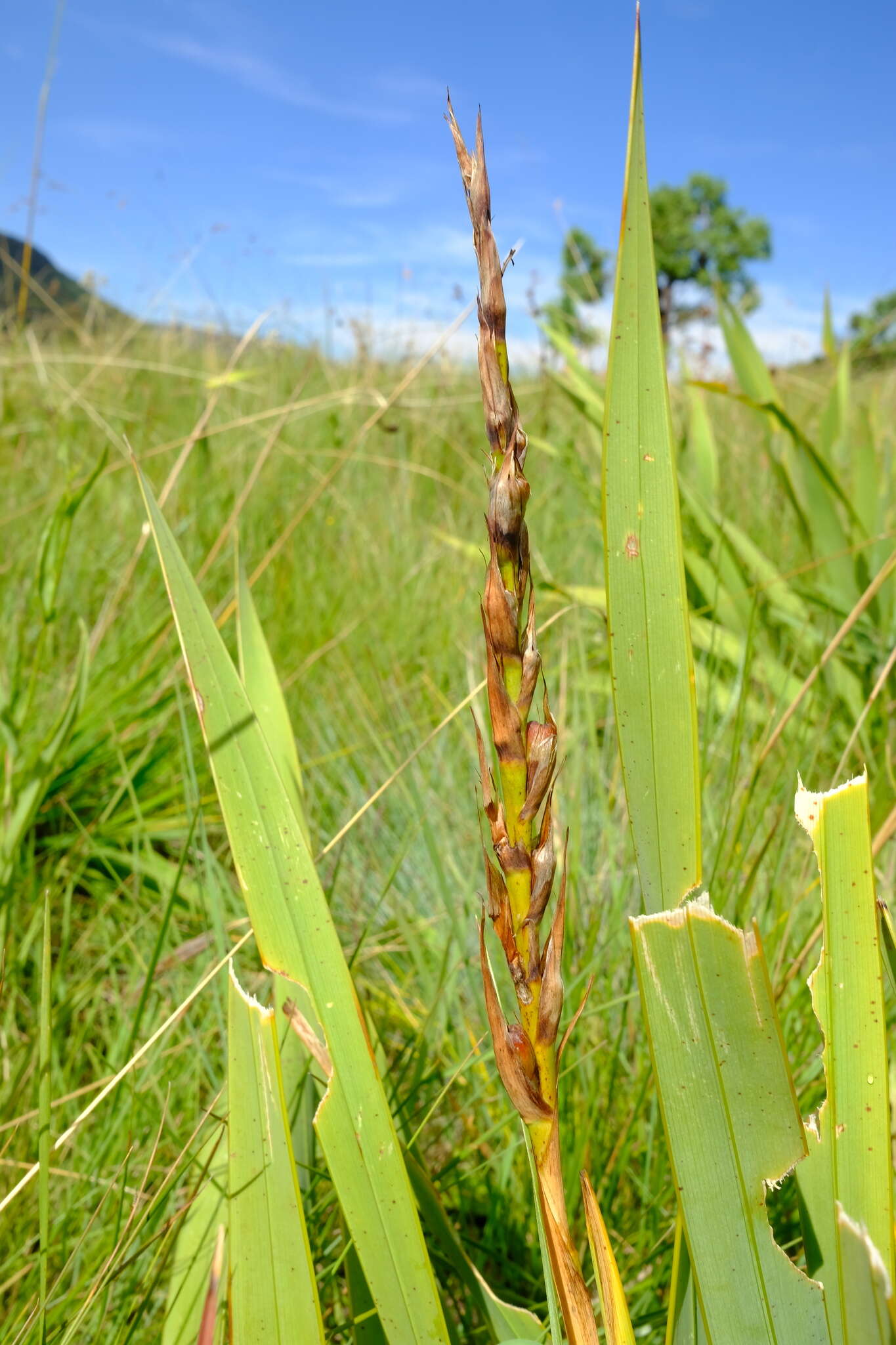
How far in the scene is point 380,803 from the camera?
138 centimetres

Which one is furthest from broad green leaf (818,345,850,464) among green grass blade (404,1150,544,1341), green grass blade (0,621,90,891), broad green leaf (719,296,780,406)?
green grass blade (404,1150,544,1341)

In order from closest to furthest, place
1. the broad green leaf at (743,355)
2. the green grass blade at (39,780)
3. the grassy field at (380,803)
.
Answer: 1. the grassy field at (380,803)
2. the green grass blade at (39,780)
3. the broad green leaf at (743,355)

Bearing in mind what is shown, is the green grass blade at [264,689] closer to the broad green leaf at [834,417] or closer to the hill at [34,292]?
the broad green leaf at [834,417]

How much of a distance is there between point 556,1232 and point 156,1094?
662mm

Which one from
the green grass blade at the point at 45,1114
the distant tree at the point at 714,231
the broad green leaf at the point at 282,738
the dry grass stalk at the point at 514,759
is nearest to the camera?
the dry grass stalk at the point at 514,759

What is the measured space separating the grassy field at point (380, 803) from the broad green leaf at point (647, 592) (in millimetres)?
183

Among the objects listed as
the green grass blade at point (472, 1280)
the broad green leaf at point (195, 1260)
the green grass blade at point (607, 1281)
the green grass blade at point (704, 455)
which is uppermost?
the green grass blade at point (704, 455)

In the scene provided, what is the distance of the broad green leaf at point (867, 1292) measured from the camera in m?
0.32

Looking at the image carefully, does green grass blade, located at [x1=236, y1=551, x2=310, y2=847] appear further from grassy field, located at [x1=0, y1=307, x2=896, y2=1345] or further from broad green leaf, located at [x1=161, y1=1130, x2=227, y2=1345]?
broad green leaf, located at [x1=161, y1=1130, x2=227, y2=1345]

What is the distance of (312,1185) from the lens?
0.64m

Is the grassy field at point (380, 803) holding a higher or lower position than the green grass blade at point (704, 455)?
lower

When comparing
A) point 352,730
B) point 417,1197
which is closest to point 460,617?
point 352,730

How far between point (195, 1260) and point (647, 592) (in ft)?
1.49

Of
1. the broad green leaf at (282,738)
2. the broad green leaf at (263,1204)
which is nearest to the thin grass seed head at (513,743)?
the broad green leaf at (263,1204)
